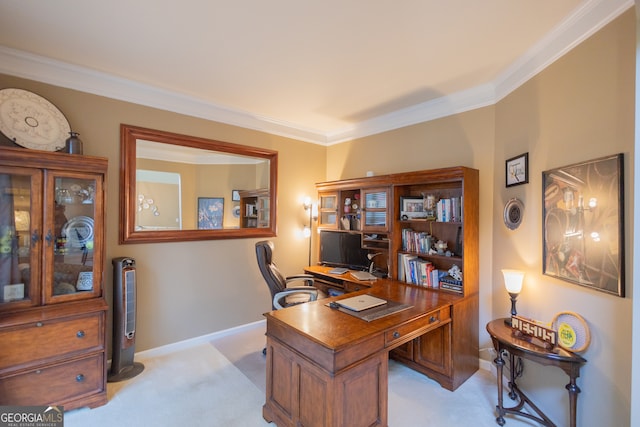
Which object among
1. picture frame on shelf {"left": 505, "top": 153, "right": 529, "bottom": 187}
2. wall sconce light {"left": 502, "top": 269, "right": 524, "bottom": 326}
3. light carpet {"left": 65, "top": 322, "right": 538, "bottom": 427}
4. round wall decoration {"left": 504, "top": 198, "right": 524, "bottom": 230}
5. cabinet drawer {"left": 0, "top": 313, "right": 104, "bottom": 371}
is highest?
picture frame on shelf {"left": 505, "top": 153, "right": 529, "bottom": 187}

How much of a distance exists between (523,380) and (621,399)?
2.89 ft

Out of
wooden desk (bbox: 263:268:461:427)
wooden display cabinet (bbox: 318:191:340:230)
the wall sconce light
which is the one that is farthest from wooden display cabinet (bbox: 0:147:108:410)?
the wall sconce light

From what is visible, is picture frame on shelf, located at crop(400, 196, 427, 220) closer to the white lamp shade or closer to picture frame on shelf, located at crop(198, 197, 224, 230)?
the white lamp shade

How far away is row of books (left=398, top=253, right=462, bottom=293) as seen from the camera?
2.69 metres

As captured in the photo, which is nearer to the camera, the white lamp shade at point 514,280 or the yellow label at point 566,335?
the yellow label at point 566,335

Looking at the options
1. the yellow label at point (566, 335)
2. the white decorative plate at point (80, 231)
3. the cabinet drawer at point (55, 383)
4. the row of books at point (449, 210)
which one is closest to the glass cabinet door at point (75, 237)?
the white decorative plate at point (80, 231)

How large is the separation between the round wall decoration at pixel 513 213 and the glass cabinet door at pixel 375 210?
3.67 ft

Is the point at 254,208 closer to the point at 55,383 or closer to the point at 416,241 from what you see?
the point at 416,241

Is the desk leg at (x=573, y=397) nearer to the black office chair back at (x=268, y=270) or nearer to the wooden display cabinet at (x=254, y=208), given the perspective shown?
the black office chair back at (x=268, y=270)

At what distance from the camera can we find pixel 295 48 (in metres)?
2.18

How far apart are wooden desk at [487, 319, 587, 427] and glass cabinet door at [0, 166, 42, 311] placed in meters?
3.44

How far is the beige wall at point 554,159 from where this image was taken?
1.49 metres

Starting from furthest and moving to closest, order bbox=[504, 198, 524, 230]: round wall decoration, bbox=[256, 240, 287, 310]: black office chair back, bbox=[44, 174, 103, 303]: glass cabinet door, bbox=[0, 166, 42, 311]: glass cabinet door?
bbox=[256, 240, 287, 310]: black office chair back
bbox=[504, 198, 524, 230]: round wall decoration
bbox=[44, 174, 103, 303]: glass cabinet door
bbox=[0, 166, 42, 311]: glass cabinet door

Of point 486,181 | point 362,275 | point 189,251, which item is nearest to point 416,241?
point 362,275
